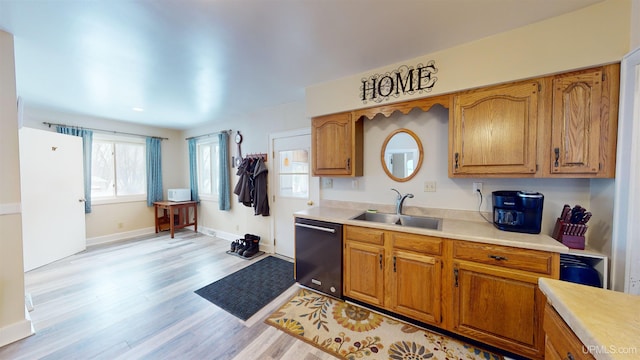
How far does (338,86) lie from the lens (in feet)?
8.44

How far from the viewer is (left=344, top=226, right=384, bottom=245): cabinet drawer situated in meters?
2.09

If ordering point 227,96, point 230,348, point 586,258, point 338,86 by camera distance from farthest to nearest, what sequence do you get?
point 227,96, point 338,86, point 230,348, point 586,258

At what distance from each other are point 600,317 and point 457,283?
1.07 metres

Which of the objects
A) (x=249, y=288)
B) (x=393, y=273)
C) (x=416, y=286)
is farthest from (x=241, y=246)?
(x=416, y=286)

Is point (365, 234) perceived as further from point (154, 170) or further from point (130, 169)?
point (130, 169)

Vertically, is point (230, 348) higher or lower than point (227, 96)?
lower

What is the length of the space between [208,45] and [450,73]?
2.14 metres

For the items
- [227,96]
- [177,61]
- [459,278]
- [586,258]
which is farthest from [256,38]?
[586,258]

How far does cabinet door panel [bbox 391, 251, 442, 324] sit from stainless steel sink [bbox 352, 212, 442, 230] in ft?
1.33

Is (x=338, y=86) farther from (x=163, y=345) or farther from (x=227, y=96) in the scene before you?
(x=163, y=345)

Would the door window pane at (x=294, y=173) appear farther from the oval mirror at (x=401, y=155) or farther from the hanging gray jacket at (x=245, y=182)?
the oval mirror at (x=401, y=155)

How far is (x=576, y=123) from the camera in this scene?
157 centimetres

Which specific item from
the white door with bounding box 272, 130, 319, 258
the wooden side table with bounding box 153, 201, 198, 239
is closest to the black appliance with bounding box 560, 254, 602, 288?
the white door with bounding box 272, 130, 319, 258

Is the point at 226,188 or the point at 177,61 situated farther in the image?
the point at 226,188
